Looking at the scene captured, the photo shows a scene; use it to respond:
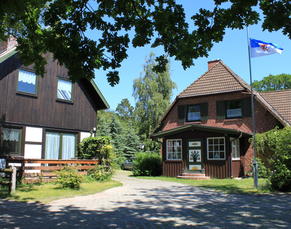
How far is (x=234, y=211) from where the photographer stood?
7121 millimetres

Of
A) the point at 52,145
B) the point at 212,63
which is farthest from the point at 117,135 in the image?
the point at 52,145

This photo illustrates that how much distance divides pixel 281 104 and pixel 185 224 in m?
17.2

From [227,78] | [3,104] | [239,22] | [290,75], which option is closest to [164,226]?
[239,22]

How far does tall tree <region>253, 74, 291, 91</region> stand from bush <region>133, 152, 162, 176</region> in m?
40.1

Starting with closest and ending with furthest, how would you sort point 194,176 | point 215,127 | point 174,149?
point 215,127 < point 194,176 < point 174,149

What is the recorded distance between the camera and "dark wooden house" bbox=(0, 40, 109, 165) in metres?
13.0

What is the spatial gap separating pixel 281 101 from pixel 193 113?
6.29 metres

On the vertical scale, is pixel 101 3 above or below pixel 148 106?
below

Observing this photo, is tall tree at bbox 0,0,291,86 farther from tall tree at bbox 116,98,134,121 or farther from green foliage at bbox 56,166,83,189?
tall tree at bbox 116,98,134,121

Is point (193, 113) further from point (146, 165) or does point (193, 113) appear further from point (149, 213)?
point (149, 213)

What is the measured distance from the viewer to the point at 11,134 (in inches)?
518

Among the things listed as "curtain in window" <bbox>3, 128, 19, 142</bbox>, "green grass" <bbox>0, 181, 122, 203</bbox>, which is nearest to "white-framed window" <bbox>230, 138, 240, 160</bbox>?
"green grass" <bbox>0, 181, 122, 203</bbox>

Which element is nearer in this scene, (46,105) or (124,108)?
(46,105)

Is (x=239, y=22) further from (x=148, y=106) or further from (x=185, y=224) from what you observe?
(x=148, y=106)
